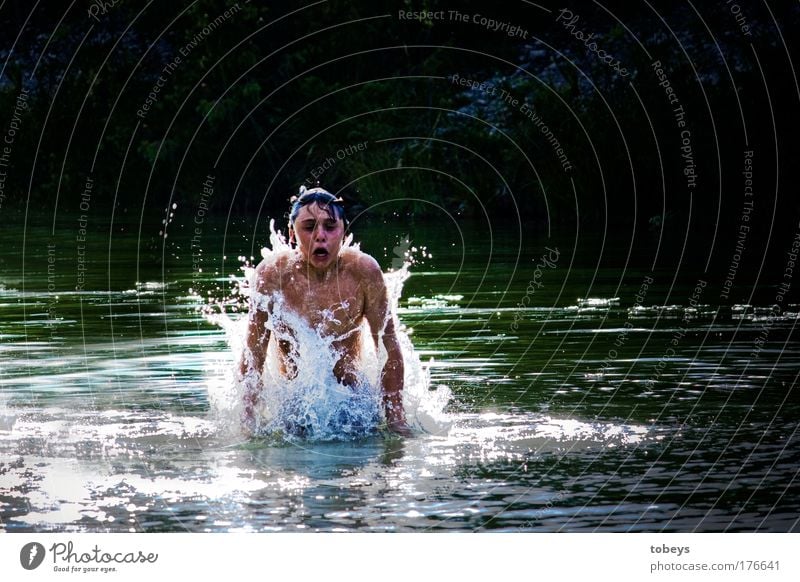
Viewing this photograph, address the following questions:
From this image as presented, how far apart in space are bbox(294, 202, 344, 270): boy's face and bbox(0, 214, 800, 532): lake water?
1059mm

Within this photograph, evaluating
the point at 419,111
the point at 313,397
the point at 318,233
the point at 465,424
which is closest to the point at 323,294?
the point at 318,233

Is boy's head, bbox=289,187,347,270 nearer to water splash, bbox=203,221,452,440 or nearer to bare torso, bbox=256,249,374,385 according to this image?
bare torso, bbox=256,249,374,385

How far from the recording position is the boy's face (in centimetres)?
990

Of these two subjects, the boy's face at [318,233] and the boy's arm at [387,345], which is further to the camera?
the boy's arm at [387,345]

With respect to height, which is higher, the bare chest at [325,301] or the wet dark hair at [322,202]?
the wet dark hair at [322,202]

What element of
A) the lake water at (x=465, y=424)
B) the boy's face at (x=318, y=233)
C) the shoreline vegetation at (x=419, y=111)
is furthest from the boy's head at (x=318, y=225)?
the shoreline vegetation at (x=419, y=111)
